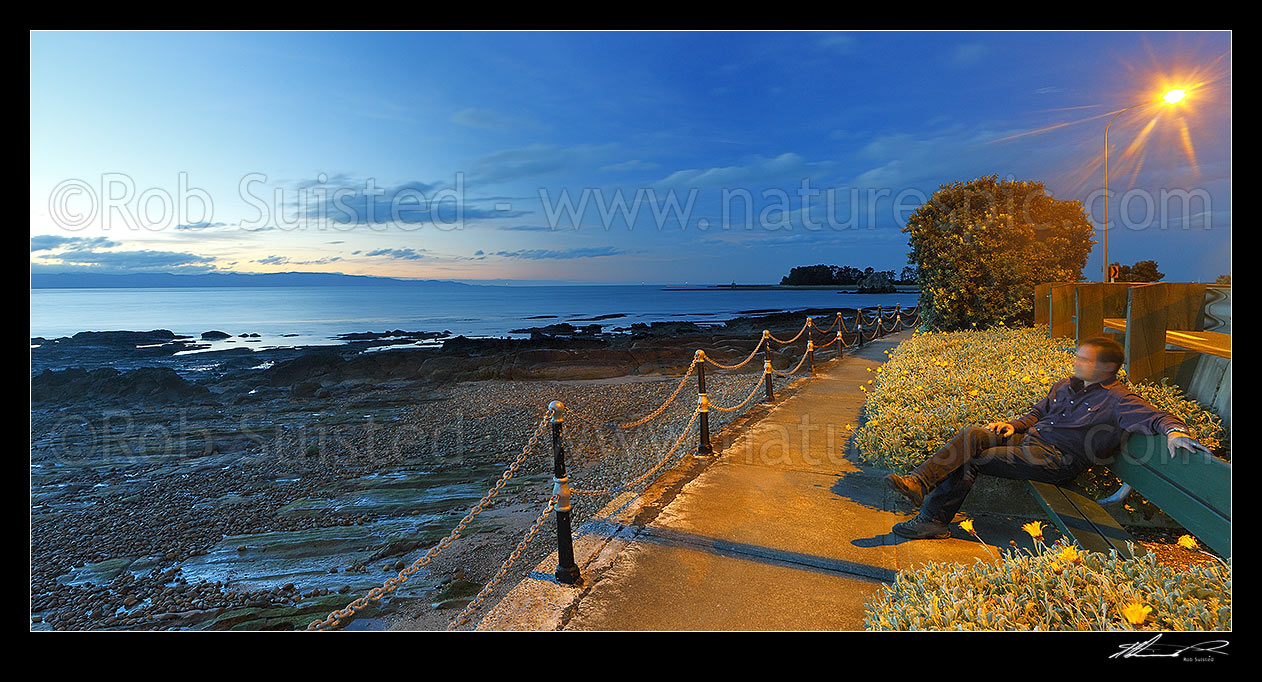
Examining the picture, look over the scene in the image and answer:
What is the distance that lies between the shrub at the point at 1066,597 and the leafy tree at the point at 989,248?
12979 millimetres

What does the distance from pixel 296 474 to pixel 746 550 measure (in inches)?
437

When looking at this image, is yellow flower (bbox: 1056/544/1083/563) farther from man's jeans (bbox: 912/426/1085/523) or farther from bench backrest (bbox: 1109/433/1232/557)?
man's jeans (bbox: 912/426/1085/523)

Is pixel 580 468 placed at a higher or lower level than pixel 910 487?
lower

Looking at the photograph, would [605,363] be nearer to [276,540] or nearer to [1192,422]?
[276,540]

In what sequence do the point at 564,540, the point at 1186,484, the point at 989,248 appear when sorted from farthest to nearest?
the point at 989,248 → the point at 564,540 → the point at 1186,484

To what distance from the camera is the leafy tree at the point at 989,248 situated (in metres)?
13.6

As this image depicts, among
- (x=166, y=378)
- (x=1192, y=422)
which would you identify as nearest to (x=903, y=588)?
(x=1192, y=422)

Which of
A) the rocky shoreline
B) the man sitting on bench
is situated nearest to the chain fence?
the rocky shoreline

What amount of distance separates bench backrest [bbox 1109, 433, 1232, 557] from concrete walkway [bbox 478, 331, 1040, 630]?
0.98m

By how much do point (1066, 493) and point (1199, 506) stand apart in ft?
3.93

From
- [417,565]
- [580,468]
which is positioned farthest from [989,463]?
[580,468]

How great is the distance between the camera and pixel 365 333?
166ft

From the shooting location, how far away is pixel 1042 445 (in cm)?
392

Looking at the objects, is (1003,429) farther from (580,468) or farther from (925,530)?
(580,468)
